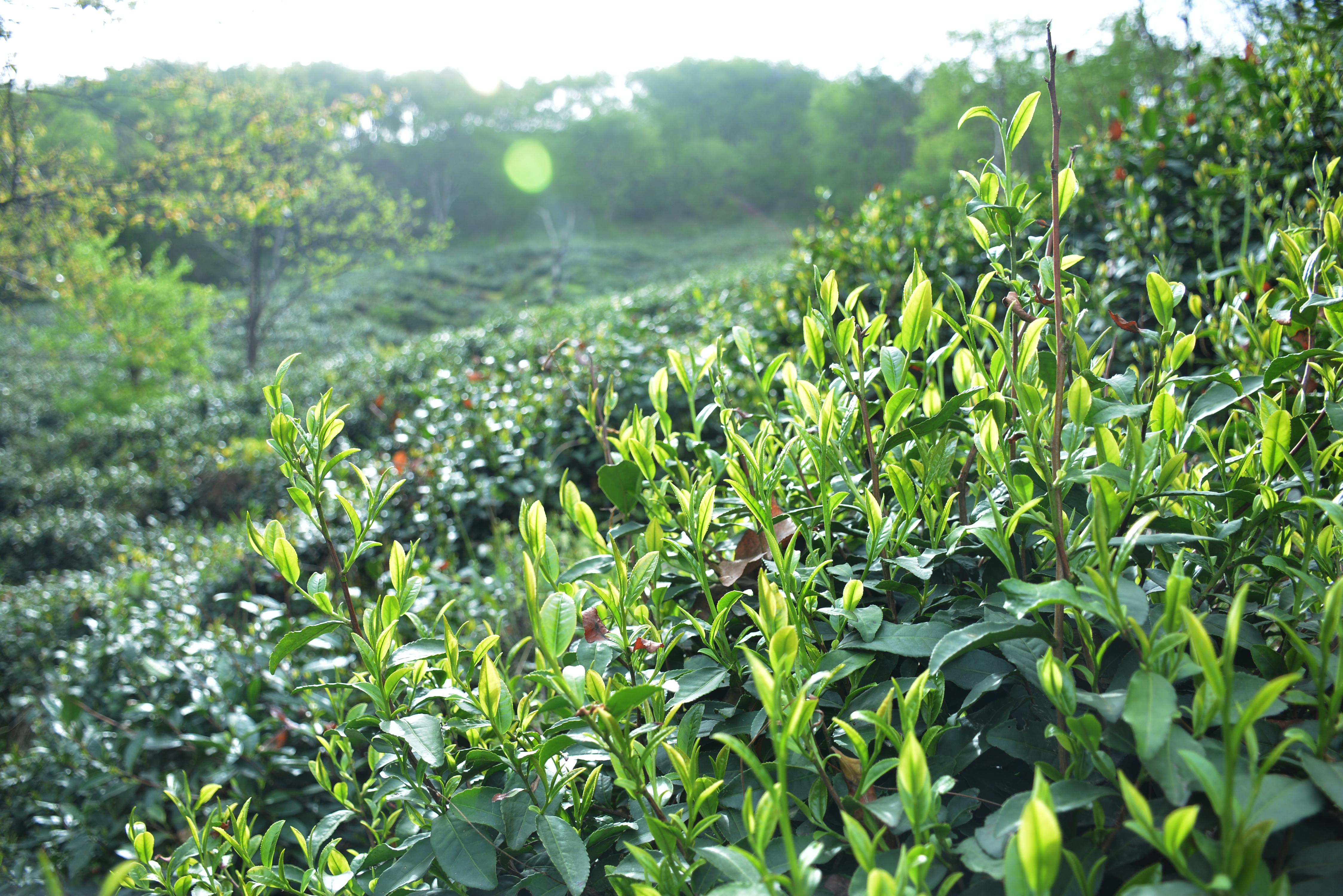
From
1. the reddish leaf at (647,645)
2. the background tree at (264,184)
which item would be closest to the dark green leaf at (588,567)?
the reddish leaf at (647,645)

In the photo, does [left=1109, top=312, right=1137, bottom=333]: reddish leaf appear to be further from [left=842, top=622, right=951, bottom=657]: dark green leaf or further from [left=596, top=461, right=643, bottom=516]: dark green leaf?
[left=596, top=461, right=643, bottom=516]: dark green leaf

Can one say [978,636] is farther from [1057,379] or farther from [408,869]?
[408,869]

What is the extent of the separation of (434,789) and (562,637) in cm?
40

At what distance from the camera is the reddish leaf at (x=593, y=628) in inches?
43.1

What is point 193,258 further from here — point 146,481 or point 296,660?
point 296,660

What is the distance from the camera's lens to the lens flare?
4731cm

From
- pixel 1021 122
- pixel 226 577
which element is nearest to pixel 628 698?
pixel 1021 122

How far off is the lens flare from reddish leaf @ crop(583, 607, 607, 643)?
50.3 m

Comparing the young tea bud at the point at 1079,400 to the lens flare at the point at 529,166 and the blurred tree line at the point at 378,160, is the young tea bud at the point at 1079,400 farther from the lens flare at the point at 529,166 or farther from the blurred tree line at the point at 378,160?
the lens flare at the point at 529,166

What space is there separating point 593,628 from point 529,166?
51149mm

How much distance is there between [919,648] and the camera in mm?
883

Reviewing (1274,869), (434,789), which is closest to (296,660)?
(434,789)

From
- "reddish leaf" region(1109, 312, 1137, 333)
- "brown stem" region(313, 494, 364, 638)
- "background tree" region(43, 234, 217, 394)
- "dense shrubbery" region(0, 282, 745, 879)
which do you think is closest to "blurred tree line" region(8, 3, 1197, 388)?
"background tree" region(43, 234, 217, 394)

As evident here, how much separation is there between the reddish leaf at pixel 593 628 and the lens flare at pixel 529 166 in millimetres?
50322
